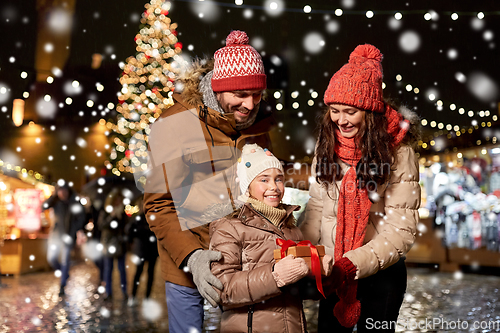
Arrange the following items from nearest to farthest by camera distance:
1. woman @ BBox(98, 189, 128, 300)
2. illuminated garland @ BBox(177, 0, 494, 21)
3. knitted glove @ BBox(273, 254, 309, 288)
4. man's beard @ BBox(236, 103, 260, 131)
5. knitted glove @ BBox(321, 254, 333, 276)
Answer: knitted glove @ BBox(273, 254, 309, 288)
knitted glove @ BBox(321, 254, 333, 276)
man's beard @ BBox(236, 103, 260, 131)
illuminated garland @ BBox(177, 0, 494, 21)
woman @ BBox(98, 189, 128, 300)

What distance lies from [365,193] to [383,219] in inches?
7.9

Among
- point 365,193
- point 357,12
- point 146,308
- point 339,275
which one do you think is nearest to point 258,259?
point 339,275

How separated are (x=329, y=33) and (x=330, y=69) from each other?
1.61 metres

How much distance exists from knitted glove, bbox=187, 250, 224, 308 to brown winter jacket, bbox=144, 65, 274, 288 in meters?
0.20

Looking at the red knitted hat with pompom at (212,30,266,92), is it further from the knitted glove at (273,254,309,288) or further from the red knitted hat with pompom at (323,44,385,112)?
the knitted glove at (273,254,309,288)

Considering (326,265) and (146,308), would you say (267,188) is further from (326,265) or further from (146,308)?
(146,308)

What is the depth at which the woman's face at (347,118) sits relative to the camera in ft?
9.02

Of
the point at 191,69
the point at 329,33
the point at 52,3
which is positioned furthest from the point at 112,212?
the point at 52,3

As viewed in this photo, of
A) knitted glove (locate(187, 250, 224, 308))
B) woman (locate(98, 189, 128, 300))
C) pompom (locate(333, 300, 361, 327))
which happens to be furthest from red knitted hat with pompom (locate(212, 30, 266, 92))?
woman (locate(98, 189, 128, 300))

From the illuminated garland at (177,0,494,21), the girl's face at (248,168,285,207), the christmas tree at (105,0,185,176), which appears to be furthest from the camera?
the christmas tree at (105,0,185,176)

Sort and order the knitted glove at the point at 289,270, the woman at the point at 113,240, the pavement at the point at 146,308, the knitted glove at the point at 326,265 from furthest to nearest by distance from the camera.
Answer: the woman at the point at 113,240
the pavement at the point at 146,308
the knitted glove at the point at 326,265
the knitted glove at the point at 289,270

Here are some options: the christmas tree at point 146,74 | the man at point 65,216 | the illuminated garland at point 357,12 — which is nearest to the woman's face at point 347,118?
the illuminated garland at point 357,12

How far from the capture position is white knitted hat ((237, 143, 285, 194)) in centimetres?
259

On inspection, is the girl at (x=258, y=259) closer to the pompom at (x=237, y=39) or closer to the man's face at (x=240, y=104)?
the man's face at (x=240, y=104)
